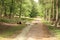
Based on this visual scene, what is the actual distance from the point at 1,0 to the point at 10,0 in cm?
788

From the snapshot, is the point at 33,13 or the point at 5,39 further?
the point at 33,13

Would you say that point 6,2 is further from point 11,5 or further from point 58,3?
point 58,3

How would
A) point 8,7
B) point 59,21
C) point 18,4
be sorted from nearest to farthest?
1. point 59,21
2. point 8,7
3. point 18,4

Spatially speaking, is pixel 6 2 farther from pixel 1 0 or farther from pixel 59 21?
pixel 59 21

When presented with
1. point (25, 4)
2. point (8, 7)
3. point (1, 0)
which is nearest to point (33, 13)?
point (25, 4)

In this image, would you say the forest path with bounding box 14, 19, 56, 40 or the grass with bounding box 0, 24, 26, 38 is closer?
the forest path with bounding box 14, 19, 56, 40

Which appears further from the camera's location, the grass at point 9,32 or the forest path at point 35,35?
the grass at point 9,32

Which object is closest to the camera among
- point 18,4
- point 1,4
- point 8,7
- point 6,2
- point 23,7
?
point 1,4

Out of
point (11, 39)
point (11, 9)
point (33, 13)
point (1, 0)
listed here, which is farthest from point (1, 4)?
point (33, 13)

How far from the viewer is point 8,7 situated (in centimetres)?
4838

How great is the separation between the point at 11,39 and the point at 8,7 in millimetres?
33724

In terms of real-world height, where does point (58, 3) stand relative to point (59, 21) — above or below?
above

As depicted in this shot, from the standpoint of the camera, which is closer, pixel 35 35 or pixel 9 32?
pixel 35 35

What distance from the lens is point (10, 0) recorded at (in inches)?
1837
